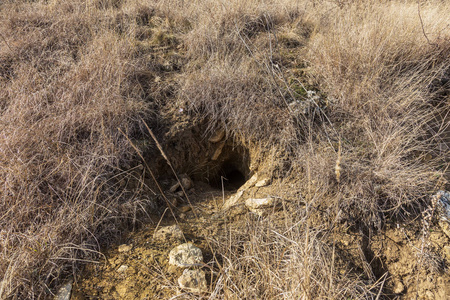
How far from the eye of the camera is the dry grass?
6.20 ft

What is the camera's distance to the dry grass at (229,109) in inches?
74.4

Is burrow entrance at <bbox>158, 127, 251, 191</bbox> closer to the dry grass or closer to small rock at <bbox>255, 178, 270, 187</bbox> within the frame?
the dry grass

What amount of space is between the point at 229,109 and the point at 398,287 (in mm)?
2004

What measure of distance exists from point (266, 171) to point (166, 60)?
6.11ft

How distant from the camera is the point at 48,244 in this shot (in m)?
1.88

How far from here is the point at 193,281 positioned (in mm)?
1801

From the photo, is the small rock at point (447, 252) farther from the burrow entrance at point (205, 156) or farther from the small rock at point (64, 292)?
the small rock at point (64, 292)

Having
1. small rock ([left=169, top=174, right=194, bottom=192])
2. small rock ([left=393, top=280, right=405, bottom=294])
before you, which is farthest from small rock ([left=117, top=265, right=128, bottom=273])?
small rock ([left=393, top=280, right=405, bottom=294])

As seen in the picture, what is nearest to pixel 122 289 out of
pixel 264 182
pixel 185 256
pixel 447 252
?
pixel 185 256

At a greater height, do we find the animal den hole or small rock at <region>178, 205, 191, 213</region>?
small rock at <region>178, 205, 191, 213</region>

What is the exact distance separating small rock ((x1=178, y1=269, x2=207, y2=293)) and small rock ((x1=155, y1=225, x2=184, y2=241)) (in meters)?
0.32

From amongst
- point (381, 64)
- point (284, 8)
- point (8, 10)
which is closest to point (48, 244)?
point (381, 64)

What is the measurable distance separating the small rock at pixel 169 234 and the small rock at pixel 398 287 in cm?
156

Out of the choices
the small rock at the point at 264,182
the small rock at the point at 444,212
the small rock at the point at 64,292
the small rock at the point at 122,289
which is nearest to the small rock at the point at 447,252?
the small rock at the point at 444,212
